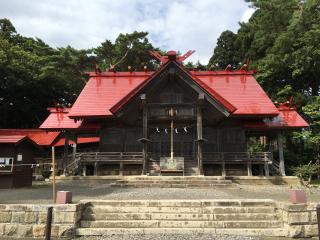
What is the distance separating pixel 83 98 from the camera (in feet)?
79.9

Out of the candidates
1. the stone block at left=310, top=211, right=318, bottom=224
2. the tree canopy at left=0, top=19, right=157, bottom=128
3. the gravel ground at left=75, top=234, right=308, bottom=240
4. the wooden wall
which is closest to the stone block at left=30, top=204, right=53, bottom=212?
the gravel ground at left=75, top=234, right=308, bottom=240

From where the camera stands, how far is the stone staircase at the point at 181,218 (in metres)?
9.59

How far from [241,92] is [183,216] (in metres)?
15.6

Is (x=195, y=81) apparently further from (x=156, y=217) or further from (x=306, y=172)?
(x=156, y=217)

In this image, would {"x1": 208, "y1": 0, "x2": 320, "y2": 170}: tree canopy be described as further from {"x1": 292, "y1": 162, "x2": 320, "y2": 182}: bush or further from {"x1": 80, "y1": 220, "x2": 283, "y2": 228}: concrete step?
{"x1": 80, "y1": 220, "x2": 283, "y2": 228}: concrete step

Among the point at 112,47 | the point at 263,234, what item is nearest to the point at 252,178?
the point at 263,234

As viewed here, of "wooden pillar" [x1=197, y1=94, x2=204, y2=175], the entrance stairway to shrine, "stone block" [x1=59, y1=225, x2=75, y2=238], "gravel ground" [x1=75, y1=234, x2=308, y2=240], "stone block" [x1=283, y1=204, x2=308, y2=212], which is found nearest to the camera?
"gravel ground" [x1=75, y1=234, x2=308, y2=240]

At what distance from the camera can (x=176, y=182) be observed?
57.5 feet

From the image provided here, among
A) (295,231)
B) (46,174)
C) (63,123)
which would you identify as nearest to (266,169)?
(295,231)

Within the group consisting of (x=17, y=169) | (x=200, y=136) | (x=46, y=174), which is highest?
(x=200, y=136)

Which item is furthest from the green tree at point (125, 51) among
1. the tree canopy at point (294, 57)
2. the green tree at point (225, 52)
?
the tree canopy at point (294, 57)

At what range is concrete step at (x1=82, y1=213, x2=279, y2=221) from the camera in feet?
33.1

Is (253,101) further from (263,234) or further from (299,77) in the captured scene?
(263,234)

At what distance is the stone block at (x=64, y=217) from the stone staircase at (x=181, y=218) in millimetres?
338
